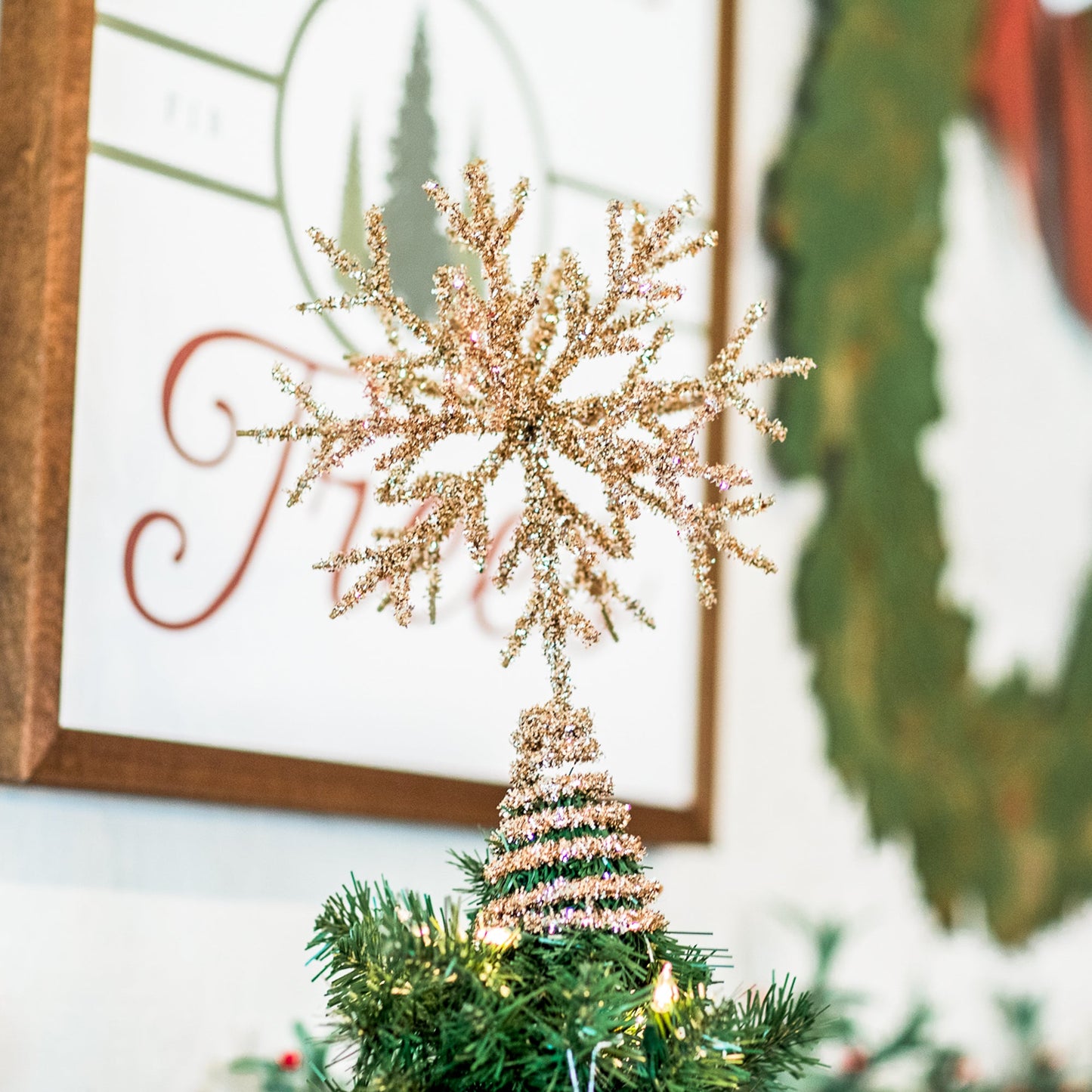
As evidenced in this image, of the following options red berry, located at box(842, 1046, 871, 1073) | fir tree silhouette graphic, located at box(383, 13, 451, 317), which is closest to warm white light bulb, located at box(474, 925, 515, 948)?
fir tree silhouette graphic, located at box(383, 13, 451, 317)

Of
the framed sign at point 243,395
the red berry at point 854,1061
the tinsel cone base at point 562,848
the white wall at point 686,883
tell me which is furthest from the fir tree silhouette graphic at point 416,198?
the red berry at point 854,1061

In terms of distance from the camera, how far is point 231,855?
907 millimetres

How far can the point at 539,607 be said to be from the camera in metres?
0.65

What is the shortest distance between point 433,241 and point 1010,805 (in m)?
0.72

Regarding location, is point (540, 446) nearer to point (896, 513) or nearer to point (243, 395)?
point (243, 395)

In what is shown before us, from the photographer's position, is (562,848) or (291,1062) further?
(291,1062)

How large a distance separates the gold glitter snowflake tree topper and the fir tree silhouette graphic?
0.34 m

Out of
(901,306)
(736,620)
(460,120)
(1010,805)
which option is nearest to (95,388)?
(460,120)

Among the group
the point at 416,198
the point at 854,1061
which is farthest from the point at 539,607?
the point at 854,1061

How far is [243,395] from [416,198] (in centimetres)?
19

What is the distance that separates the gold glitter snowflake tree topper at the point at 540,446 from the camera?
62 cm

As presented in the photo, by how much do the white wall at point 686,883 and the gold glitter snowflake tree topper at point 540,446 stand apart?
0.99ft

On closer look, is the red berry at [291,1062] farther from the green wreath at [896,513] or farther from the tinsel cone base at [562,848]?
the green wreath at [896,513]

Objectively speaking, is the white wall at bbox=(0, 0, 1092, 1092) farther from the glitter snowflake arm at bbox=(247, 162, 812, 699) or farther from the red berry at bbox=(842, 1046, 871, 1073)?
the glitter snowflake arm at bbox=(247, 162, 812, 699)
